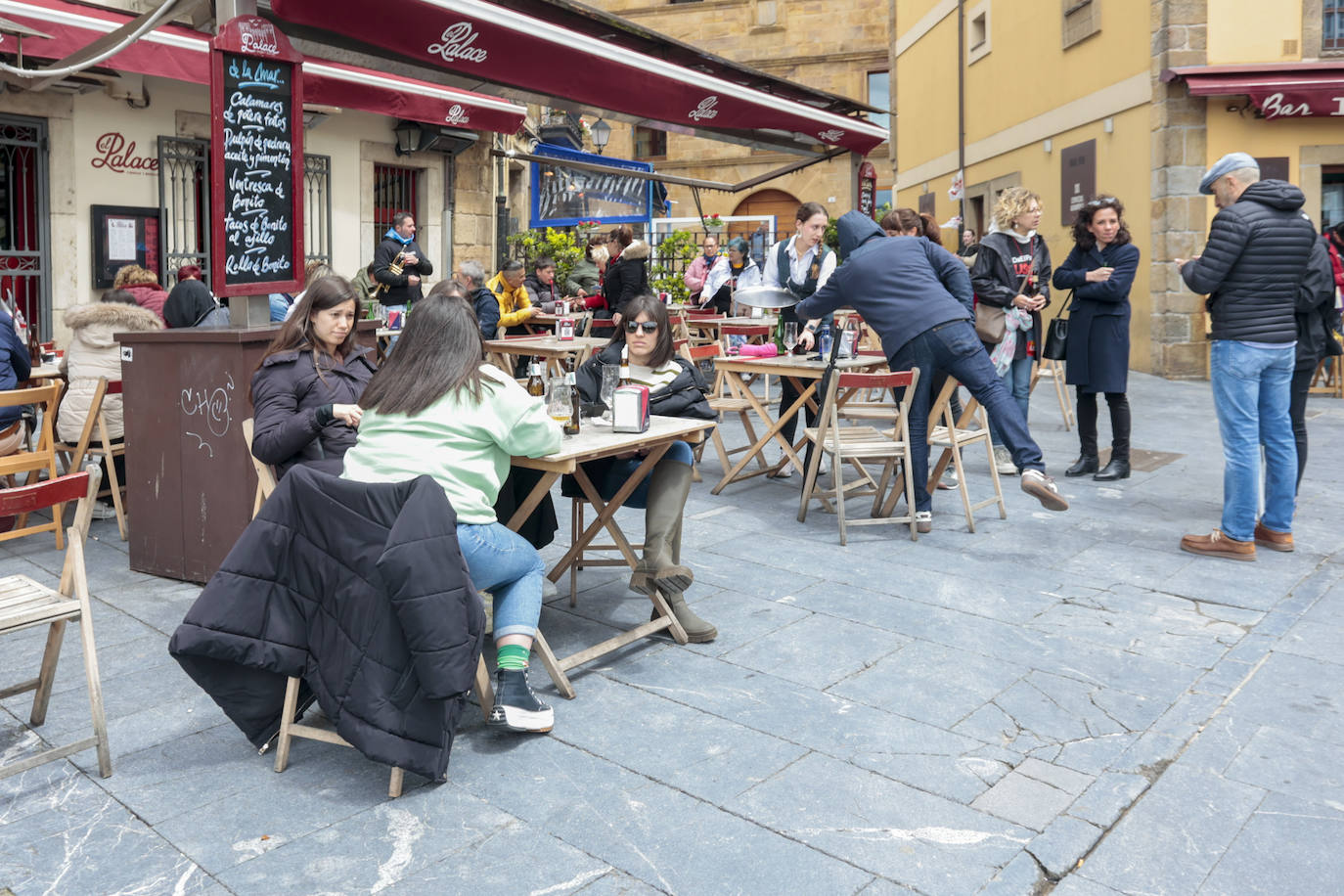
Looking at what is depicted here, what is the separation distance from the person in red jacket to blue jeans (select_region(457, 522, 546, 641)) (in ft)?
16.9

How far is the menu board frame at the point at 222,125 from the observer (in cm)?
474

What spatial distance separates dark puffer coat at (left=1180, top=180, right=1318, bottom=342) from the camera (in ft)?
17.3

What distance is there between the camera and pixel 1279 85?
41.3 feet

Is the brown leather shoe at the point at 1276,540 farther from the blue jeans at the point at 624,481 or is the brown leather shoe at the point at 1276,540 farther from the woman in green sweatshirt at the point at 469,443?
the woman in green sweatshirt at the point at 469,443

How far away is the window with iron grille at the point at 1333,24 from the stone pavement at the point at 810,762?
10691 mm

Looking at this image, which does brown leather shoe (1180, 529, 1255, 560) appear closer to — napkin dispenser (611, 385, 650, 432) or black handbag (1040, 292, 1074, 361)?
black handbag (1040, 292, 1074, 361)

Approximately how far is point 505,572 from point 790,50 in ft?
94.4

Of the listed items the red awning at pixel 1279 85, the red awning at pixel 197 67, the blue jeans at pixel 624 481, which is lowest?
the blue jeans at pixel 624 481

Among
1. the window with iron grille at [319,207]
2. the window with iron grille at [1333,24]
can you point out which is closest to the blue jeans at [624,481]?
the window with iron grille at [319,207]

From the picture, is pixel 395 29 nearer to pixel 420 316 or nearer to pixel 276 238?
pixel 276 238

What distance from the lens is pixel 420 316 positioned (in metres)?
3.42

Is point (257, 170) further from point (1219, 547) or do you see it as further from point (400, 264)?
point (400, 264)

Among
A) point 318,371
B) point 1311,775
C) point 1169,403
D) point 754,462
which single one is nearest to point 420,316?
point 318,371

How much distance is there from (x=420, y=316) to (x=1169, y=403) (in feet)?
30.8
